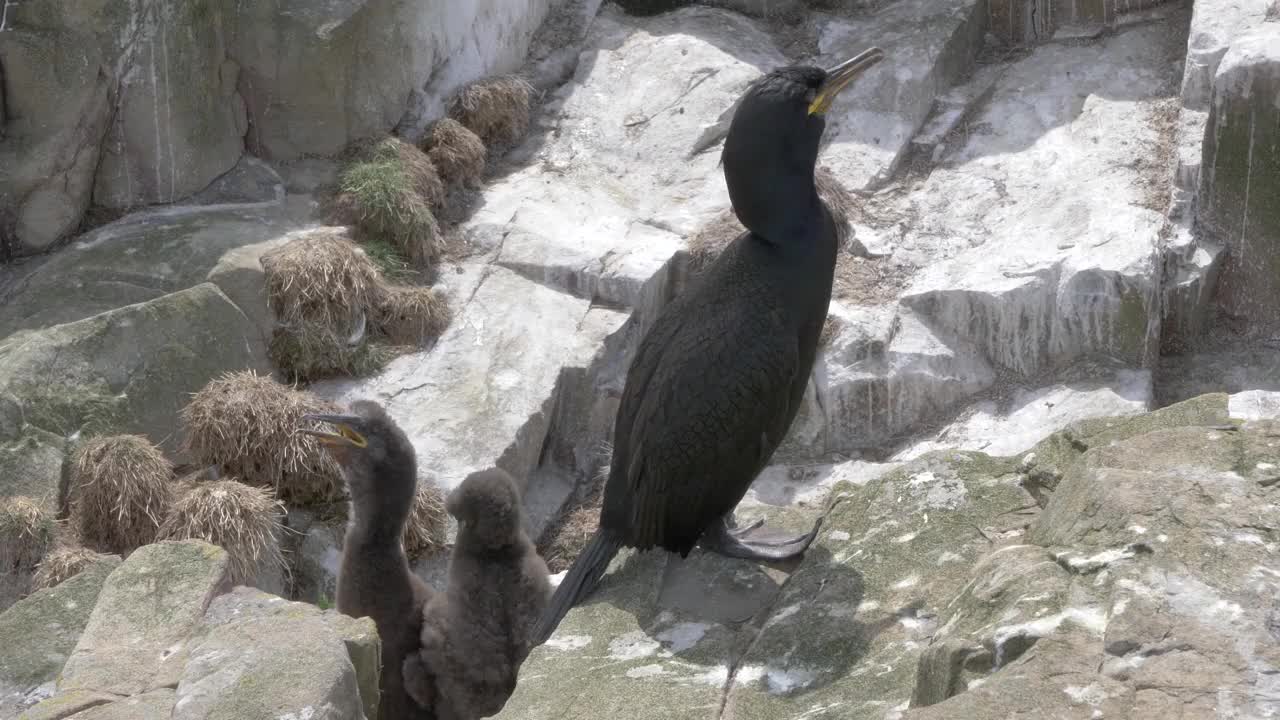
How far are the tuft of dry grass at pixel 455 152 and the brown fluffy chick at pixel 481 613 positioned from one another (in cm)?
421

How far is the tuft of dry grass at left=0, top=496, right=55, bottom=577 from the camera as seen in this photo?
6801 millimetres

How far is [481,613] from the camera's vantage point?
5.02m

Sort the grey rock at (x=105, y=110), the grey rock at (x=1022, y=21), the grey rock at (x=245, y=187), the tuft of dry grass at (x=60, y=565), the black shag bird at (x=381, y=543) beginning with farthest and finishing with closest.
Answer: the grey rock at (x=1022, y=21)
the grey rock at (x=245, y=187)
the grey rock at (x=105, y=110)
the tuft of dry grass at (x=60, y=565)
the black shag bird at (x=381, y=543)

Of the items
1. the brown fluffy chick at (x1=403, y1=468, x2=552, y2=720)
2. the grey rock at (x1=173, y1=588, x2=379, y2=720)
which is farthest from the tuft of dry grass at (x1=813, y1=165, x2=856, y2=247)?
the grey rock at (x1=173, y1=588, x2=379, y2=720)

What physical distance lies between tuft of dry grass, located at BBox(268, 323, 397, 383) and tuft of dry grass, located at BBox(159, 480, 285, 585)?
102 cm

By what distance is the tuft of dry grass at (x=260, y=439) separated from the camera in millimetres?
7324

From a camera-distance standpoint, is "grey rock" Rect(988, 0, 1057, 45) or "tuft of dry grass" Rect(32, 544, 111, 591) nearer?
"tuft of dry grass" Rect(32, 544, 111, 591)

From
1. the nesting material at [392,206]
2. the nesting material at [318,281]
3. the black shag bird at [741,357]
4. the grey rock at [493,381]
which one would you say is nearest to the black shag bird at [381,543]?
the black shag bird at [741,357]

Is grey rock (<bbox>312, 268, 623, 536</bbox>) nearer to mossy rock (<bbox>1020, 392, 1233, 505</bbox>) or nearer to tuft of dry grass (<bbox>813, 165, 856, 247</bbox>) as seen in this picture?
tuft of dry grass (<bbox>813, 165, 856, 247</bbox>)

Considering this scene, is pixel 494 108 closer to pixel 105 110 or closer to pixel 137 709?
pixel 105 110

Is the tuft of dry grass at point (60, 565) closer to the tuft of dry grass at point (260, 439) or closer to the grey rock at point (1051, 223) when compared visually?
the tuft of dry grass at point (260, 439)

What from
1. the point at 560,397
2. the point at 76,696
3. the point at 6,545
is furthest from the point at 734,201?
the point at 6,545

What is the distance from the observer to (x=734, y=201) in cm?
483

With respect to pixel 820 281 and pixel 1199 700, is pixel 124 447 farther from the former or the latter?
pixel 1199 700
